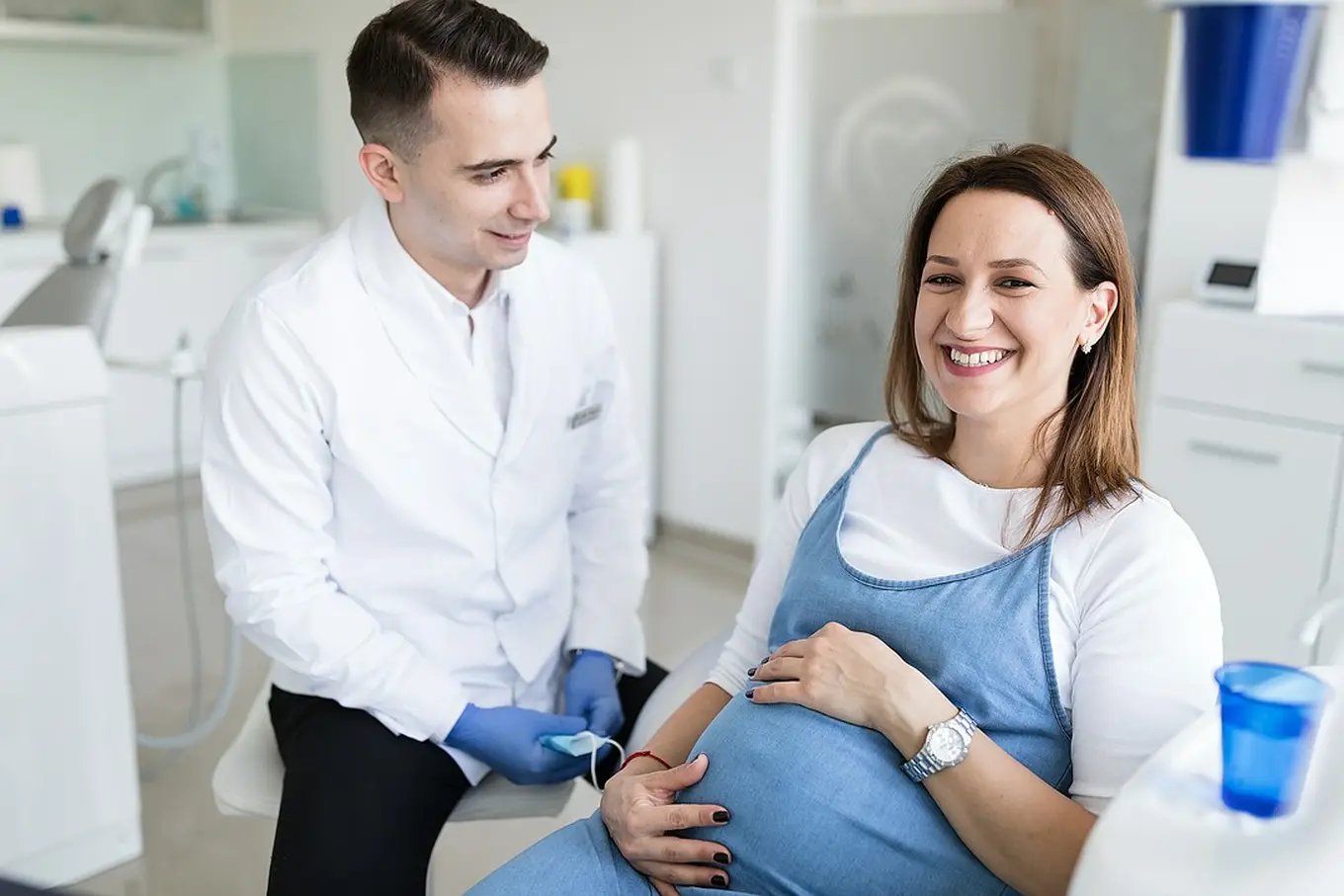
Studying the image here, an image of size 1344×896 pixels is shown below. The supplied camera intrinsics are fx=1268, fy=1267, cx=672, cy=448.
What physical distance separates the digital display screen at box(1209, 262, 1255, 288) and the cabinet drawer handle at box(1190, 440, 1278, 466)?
0.31 meters

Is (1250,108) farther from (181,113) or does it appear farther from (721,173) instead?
(181,113)

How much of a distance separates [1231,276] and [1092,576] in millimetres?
1600

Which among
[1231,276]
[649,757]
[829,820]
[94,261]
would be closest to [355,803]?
[649,757]

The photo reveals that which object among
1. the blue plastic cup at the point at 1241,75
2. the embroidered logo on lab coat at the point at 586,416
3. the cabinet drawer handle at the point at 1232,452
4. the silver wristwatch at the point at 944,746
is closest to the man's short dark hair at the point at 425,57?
the embroidered logo on lab coat at the point at 586,416

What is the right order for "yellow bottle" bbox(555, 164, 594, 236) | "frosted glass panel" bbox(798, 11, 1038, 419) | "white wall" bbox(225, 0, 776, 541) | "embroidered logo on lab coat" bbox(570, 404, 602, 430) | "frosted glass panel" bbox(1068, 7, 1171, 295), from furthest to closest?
"yellow bottle" bbox(555, 164, 594, 236)
"white wall" bbox(225, 0, 776, 541)
"frosted glass panel" bbox(798, 11, 1038, 419)
"frosted glass panel" bbox(1068, 7, 1171, 295)
"embroidered logo on lab coat" bbox(570, 404, 602, 430)

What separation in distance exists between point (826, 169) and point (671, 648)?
1.29 metres

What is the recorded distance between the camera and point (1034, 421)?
1213 millimetres

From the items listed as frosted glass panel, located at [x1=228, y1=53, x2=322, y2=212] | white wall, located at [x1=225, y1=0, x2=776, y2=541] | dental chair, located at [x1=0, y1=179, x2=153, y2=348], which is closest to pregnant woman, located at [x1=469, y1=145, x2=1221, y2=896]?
dental chair, located at [x1=0, y1=179, x2=153, y2=348]

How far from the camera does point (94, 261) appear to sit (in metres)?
2.02

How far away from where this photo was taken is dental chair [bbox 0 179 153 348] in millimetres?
1909

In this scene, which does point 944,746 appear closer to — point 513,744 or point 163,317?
point 513,744

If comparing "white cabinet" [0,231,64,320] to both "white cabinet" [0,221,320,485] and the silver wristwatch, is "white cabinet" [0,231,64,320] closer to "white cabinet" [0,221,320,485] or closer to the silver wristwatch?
"white cabinet" [0,221,320,485]

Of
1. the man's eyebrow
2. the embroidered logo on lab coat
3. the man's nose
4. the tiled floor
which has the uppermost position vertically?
the man's eyebrow

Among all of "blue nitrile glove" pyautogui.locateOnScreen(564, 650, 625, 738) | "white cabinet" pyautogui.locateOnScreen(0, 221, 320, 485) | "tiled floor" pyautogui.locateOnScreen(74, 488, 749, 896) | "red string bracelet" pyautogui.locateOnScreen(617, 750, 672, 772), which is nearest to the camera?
"red string bracelet" pyautogui.locateOnScreen(617, 750, 672, 772)
